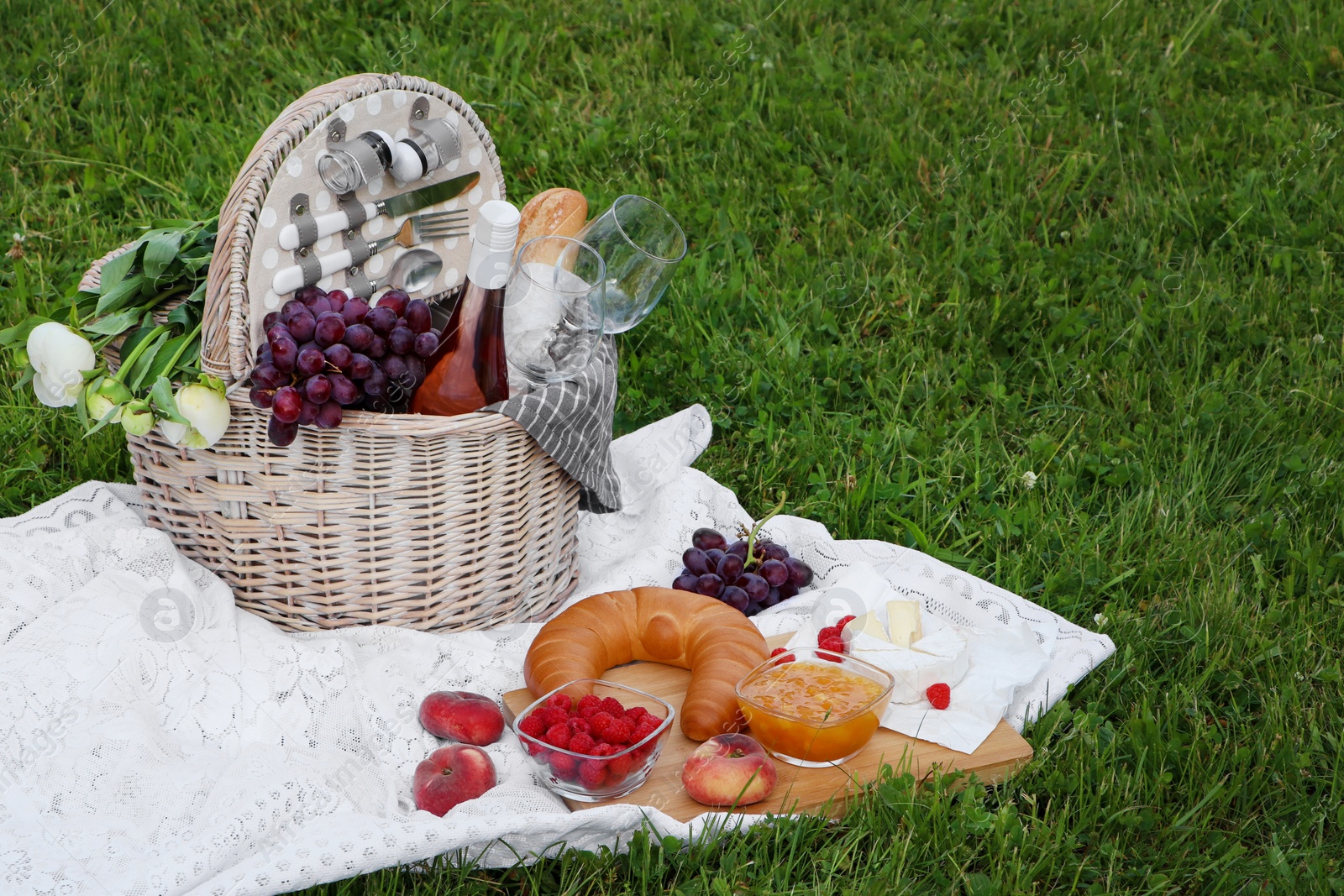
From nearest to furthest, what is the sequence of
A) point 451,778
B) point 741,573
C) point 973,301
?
point 451,778, point 741,573, point 973,301

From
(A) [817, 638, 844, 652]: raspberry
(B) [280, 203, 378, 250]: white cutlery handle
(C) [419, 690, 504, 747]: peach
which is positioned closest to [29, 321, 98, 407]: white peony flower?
(B) [280, 203, 378, 250]: white cutlery handle

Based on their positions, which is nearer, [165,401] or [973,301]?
[165,401]

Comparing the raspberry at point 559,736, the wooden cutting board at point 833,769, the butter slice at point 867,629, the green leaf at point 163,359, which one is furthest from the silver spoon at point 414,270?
the butter slice at point 867,629

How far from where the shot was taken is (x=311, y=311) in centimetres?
211

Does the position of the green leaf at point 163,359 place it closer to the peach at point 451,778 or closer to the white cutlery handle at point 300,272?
the white cutlery handle at point 300,272

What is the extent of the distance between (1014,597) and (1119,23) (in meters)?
3.18

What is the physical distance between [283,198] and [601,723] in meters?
1.09

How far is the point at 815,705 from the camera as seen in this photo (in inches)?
80.3

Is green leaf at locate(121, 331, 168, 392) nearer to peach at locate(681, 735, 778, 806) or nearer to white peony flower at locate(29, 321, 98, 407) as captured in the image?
white peony flower at locate(29, 321, 98, 407)

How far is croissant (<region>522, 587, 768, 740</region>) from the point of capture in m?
2.10

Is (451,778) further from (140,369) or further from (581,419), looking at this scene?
(140,369)

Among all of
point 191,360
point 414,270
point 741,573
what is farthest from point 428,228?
point 741,573

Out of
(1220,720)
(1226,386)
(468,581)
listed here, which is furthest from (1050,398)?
(468,581)

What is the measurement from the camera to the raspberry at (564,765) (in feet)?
6.22
